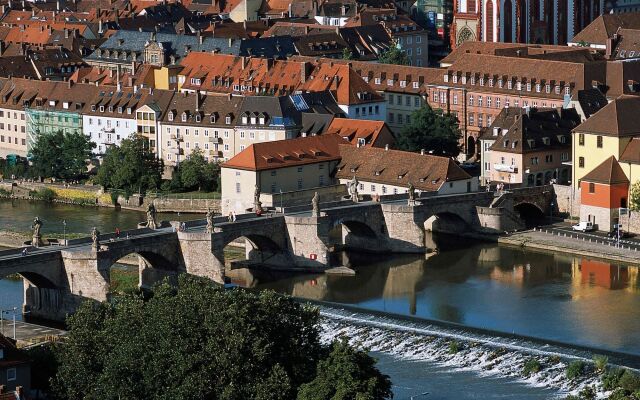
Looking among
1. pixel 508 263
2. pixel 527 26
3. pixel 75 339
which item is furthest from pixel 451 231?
pixel 527 26

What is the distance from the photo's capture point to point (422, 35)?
6722 inches

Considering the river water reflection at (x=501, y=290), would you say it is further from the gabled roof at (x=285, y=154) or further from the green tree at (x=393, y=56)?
the green tree at (x=393, y=56)

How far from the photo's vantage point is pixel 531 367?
295 ft

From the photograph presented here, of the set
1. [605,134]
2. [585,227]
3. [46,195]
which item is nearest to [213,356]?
[585,227]

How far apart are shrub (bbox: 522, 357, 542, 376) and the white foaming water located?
18 cm

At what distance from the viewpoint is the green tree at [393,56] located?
510 ft

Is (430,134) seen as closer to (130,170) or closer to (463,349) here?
(130,170)

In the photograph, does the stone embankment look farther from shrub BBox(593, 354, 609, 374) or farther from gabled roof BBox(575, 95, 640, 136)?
shrub BBox(593, 354, 609, 374)

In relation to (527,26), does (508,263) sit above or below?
below

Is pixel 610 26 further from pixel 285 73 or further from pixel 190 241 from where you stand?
pixel 190 241

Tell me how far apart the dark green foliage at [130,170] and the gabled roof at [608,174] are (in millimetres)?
26422

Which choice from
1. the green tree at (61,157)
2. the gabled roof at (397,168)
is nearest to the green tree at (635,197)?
the gabled roof at (397,168)

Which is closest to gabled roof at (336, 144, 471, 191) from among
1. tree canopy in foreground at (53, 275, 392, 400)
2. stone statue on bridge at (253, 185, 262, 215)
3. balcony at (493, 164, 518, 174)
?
balcony at (493, 164, 518, 174)

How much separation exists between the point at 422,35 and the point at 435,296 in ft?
225
